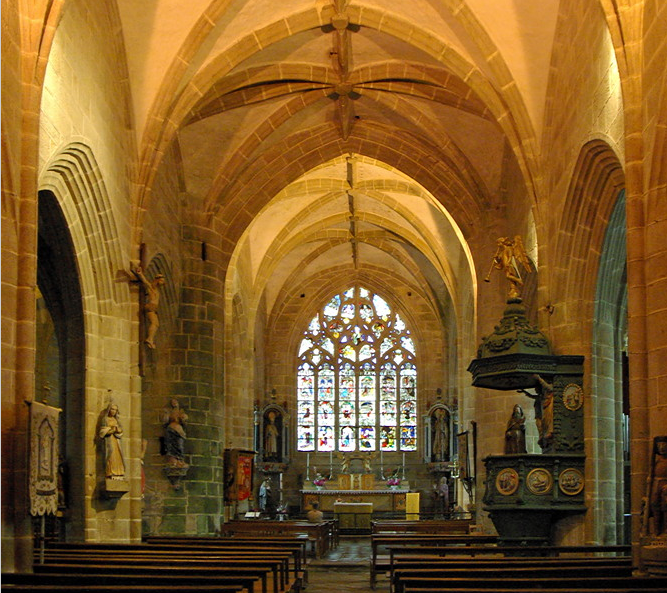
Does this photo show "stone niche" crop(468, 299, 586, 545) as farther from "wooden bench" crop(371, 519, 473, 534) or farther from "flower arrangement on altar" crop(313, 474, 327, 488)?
"flower arrangement on altar" crop(313, 474, 327, 488)

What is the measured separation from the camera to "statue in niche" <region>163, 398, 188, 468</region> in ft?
56.2

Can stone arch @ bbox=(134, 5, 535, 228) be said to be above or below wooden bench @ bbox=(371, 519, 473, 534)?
above

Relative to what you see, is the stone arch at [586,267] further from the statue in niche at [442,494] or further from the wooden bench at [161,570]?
the statue in niche at [442,494]

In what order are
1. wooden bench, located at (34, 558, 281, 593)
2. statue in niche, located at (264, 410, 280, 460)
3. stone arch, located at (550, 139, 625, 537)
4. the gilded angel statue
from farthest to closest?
statue in niche, located at (264, 410, 280, 460) → the gilded angel statue → stone arch, located at (550, 139, 625, 537) → wooden bench, located at (34, 558, 281, 593)

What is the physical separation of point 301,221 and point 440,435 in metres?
7.54

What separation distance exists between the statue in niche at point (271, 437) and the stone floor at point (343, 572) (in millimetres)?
6947

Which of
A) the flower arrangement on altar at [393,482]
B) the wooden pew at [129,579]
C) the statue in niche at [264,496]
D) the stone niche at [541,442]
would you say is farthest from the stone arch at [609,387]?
the flower arrangement on altar at [393,482]

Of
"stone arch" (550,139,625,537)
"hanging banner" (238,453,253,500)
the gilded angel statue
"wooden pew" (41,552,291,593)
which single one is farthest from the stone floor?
the gilded angel statue

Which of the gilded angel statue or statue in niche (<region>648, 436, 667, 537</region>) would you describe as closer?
statue in niche (<region>648, 436, 667, 537</region>)

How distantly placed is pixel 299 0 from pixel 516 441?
7.16m

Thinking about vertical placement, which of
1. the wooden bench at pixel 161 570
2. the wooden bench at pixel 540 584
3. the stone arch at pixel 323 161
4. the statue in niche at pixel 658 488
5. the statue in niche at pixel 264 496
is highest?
the stone arch at pixel 323 161

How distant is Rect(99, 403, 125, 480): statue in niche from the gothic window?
662 inches

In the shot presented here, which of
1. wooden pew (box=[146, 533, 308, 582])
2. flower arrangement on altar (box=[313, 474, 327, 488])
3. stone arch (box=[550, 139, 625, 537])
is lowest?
flower arrangement on altar (box=[313, 474, 327, 488])

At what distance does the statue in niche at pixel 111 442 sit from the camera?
1291cm
